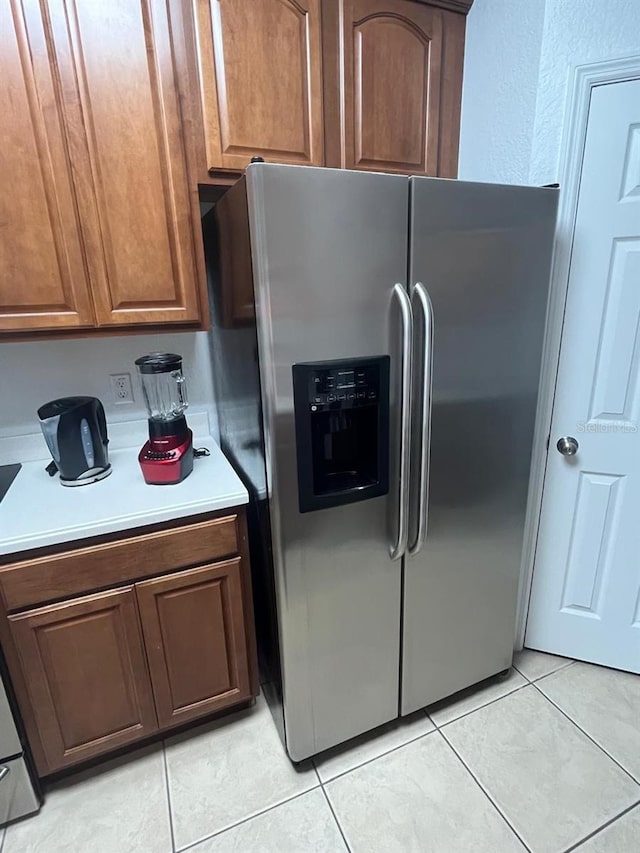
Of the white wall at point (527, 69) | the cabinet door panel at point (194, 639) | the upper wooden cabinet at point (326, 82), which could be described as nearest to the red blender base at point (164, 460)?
the cabinet door panel at point (194, 639)

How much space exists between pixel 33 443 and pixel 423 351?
1386mm

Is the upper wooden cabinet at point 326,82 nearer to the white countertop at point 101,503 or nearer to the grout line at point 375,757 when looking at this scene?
the white countertop at point 101,503

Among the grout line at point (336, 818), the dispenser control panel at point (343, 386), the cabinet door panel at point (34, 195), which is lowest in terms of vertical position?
the grout line at point (336, 818)

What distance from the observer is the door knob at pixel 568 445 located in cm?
163

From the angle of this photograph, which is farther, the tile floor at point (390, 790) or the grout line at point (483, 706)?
the grout line at point (483, 706)

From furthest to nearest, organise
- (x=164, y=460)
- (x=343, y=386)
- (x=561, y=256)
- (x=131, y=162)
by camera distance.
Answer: (x=561, y=256), (x=164, y=460), (x=131, y=162), (x=343, y=386)

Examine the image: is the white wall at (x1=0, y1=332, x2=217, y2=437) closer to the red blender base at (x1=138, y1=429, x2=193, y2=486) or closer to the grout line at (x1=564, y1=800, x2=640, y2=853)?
the red blender base at (x1=138, y1=429, x2=193, y2=486)

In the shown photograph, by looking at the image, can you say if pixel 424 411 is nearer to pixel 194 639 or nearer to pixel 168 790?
pixel 194 639

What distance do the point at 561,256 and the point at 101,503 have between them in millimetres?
1619

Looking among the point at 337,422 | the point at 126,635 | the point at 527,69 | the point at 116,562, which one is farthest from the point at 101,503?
the point at 527,69

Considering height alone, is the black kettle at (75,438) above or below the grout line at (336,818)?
above

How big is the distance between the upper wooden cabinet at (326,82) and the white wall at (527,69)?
7cm

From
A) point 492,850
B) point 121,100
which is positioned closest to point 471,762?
point 492,850

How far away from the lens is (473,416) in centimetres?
135
